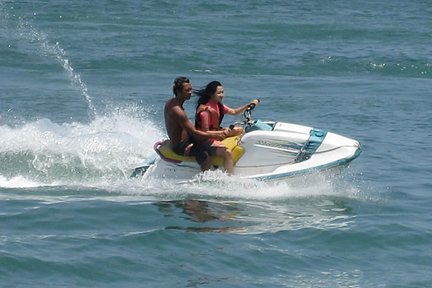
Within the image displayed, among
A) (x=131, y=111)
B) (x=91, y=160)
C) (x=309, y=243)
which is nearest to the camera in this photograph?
(x=309, y=243)

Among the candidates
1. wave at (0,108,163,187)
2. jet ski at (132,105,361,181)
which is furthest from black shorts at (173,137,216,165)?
wave at (0,108,163,187)

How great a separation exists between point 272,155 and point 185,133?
984 mm

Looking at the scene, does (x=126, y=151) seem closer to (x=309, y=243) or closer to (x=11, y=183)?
(x=11, y=183)

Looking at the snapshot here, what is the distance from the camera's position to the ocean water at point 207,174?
37.1 feet

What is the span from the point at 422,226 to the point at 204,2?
21.7 meters

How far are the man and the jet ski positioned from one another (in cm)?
11

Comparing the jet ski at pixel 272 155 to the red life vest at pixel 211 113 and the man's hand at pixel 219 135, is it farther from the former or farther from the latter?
the red life vest at pixel 211 113

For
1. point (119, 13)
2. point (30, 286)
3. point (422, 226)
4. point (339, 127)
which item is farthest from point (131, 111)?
point (119, 13)

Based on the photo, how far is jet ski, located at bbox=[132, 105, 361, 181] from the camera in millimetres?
13672

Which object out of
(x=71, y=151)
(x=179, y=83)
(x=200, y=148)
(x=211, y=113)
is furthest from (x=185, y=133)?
(x=71, y=151)

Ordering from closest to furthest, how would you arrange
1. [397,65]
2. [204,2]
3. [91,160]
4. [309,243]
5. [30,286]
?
[30,286], [309,243], [91,160], [397,65], [204,2]

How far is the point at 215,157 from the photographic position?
45.2 ft

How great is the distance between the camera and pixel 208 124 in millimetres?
13688

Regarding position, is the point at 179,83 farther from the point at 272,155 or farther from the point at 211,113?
the point at 272,155
